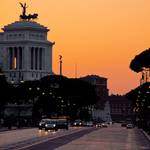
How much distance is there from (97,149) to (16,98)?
143328 mm

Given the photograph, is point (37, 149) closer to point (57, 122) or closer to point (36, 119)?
point (57, 122)

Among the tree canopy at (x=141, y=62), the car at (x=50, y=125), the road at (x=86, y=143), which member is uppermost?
the tree canopy at (x=141, y=62)

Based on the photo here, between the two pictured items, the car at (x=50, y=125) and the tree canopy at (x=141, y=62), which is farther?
the car at (x=50, y=125)

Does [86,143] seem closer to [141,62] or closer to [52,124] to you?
[141,62]

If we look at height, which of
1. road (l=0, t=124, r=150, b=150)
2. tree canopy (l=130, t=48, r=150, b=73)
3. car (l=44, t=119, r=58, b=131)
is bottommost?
road (l=0, t=124, r=150, b=150)

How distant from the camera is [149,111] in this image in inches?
5032

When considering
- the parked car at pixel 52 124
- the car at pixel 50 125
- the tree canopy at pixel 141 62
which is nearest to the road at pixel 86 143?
the tree canopy at pixel 141 62

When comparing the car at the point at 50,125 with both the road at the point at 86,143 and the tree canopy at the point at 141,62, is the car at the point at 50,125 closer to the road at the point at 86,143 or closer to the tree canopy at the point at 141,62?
the tree canopy at the point at 141,62

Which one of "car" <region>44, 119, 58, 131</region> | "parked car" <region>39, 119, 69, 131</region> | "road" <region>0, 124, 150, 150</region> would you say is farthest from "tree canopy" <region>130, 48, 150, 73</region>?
"parked car" <region>39, 119, 69, 131</region>

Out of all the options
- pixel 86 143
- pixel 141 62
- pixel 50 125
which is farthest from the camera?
pixel 50 125

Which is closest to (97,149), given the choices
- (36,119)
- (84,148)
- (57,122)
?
(84,148)

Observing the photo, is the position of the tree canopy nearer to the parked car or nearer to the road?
the road

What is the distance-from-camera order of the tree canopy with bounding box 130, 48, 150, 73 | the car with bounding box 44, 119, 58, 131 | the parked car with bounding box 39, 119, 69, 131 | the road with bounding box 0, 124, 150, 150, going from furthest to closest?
the parked car with bounding box 39, 119, 69, 131 → the car with bounding box 44, 119, 58, 131 → the tree canopy with bounding box 130, 48, 150, 73 → the road with bounding box 0, 124, 150, 150

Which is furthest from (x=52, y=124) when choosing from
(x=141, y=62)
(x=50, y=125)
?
(x=141, y=62)
